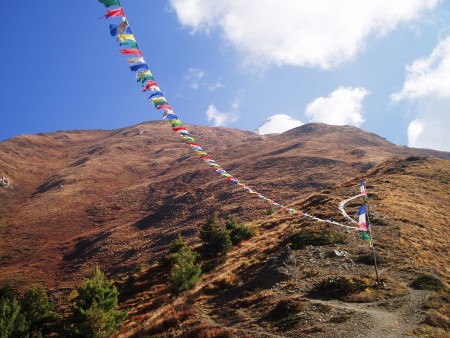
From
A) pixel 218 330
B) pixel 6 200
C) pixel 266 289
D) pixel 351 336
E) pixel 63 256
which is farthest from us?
pixel 6 200

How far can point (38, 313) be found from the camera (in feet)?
76.3

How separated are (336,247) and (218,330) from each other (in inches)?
476

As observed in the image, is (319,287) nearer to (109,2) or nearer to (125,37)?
(125,37)

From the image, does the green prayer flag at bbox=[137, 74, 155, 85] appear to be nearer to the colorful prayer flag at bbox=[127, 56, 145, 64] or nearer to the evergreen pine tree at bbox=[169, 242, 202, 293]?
the colorful prayer flag at bbox=[127, 56, 145, 64]

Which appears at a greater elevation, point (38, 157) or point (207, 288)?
point (38, 157)

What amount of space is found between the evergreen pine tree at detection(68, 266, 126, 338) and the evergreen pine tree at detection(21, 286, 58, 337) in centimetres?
481

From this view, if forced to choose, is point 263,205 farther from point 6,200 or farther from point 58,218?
point 6,200

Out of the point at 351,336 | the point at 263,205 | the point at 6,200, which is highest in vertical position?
the point at 6,200

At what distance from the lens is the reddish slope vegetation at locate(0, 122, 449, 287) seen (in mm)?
58344

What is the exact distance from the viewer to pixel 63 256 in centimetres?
6059

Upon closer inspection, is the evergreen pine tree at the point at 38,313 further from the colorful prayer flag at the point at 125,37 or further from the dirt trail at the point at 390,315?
the colorful prayer flag at the point at 125,37

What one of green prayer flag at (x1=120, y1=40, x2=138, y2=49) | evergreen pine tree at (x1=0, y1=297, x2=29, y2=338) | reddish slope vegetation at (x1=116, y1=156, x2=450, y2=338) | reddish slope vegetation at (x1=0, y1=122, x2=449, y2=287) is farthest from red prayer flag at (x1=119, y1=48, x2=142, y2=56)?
reddish slope vegetation at (x1=0, y1=122, x2=449, y2=287)

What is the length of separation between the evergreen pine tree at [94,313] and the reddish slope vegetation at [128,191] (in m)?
29.2

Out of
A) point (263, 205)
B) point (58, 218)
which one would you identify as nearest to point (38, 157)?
point (58, 218)
